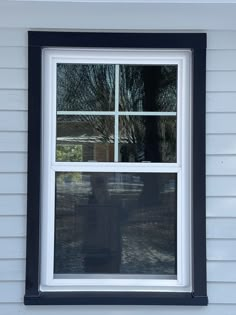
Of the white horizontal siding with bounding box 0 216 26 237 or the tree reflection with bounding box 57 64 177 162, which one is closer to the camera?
the white horizontal siding with bounding box 0 216 26 237

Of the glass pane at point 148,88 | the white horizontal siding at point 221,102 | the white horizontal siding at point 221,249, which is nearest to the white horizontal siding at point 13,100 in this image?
the glass pane at point 148,88

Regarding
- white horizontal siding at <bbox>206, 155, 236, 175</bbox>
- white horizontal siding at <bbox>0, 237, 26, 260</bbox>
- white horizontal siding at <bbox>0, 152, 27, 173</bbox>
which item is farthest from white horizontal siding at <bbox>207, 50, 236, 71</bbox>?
white horizontal siding at <bbox>0, 237, 26, 260</bbox>

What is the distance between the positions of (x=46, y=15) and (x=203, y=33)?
1.12 metres

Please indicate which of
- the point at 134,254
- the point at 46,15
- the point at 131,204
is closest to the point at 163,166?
the point at 131,204

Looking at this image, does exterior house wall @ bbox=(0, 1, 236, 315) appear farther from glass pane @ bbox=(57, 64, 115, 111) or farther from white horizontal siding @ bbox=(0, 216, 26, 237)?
glass pane @ bbox=(57, 64, 115, 111)

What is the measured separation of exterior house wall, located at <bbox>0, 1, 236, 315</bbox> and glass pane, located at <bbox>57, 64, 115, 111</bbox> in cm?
27

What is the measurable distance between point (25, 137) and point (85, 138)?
0.43m

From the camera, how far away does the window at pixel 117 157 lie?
4.27 meters

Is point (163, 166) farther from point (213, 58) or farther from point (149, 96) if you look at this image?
point (213, 58)

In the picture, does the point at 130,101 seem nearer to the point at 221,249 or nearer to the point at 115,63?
the point at 115,63

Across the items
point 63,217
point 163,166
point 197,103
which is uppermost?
point 197,103

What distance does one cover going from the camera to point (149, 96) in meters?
4.38

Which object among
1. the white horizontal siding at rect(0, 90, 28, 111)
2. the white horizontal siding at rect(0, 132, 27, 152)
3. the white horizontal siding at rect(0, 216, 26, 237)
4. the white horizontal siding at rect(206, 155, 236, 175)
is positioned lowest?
the white horizontal siding at rect(0, 216, 26, 237)

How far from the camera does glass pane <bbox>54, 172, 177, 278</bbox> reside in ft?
14.2
